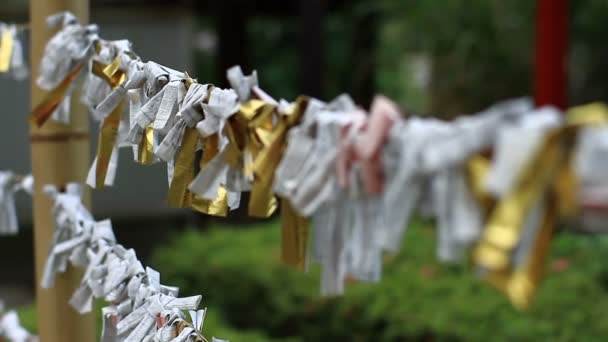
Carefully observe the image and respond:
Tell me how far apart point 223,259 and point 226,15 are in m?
2.46

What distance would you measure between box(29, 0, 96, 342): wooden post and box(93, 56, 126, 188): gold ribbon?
0.82 feet

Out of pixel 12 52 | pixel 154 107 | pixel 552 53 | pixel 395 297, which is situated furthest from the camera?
pixel 552 53

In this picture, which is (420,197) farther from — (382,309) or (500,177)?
(382,309)

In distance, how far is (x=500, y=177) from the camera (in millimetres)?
1449

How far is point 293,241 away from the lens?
88cm

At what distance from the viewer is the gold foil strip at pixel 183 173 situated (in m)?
0.65

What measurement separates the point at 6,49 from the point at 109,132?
0.34 metres

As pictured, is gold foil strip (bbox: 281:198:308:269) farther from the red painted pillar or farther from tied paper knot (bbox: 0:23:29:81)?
the red painted pillar

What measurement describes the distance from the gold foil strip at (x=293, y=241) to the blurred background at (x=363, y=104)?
0.19m

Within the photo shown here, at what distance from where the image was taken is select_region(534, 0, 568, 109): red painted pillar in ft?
12.2

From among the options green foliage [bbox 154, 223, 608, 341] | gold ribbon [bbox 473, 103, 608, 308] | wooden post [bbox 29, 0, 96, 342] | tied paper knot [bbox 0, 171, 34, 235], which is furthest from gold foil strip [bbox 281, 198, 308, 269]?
green foliage [bbox 154, 223, 608, 341]

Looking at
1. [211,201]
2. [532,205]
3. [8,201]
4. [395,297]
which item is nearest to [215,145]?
[211,201]

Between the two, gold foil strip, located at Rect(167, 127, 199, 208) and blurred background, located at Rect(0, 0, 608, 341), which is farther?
blurred background, located at Rect(0, 0, 608, 341)

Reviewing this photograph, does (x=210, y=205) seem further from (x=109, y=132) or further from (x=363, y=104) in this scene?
(x=363, y=104)
